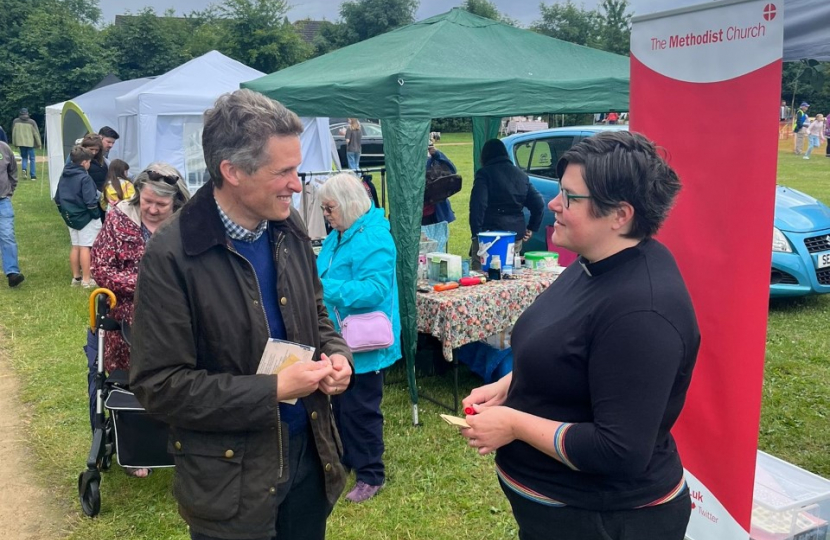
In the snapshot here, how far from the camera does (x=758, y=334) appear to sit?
7.66 feet

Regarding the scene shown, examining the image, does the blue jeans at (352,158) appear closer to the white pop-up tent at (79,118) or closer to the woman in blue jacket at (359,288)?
the white pop-up tent at (79,118)

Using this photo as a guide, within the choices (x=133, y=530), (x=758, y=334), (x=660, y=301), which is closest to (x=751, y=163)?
(x=758, y=334)

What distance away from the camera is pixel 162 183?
11.6 ft

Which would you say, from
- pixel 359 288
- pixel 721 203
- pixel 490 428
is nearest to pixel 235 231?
pixel 490 428

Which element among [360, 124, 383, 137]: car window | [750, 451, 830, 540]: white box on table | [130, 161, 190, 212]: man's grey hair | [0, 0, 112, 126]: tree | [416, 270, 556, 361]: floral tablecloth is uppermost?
[0, 0, 112, 126]: tree

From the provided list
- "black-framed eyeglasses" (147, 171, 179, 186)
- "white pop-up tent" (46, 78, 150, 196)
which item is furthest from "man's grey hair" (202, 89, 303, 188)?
"white pop-up tent" (46, 78, 150, 196)

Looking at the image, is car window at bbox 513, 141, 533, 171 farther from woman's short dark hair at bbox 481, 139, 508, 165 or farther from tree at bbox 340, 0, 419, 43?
tree at bbox 340, 0, 419, 43

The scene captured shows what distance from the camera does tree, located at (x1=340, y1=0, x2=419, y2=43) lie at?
1786 inches

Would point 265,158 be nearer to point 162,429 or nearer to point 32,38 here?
point 162,429

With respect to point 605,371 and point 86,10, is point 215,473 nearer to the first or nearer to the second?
point 605,371

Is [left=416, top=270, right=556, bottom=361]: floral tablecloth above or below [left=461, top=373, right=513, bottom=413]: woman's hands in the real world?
below

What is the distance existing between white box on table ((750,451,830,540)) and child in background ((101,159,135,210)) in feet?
19.3

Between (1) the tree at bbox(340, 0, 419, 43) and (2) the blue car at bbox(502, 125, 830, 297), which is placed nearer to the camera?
(2) the blue car at bbox(502, 125, 830, 297)

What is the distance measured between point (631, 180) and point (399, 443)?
10.1ft
